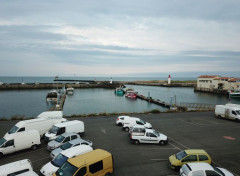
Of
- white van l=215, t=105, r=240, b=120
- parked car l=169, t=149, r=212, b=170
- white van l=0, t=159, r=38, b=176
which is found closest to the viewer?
white van l=0, t=159, r=38, b=176

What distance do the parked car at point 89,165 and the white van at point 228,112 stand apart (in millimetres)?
23268

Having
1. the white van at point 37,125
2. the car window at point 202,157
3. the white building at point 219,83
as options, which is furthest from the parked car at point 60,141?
the white building at point 219,83

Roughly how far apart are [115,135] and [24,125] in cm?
904

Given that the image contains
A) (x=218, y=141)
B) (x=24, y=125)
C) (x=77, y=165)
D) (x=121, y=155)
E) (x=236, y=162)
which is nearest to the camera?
(x=77, y=165)

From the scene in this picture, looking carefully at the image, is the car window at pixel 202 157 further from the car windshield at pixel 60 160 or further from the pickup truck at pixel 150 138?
the car windshield at pixel 60 160

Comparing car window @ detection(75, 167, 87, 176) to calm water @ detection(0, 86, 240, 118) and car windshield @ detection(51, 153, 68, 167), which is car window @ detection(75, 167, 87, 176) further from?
calm water @ detection(0, 86, 240, 118)

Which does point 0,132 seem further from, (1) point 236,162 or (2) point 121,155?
(1) point 236,162

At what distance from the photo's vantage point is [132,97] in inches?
2923

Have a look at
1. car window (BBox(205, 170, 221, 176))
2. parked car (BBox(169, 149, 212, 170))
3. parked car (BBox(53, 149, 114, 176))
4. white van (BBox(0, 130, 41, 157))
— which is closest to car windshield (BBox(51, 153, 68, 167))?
parked car (BBox(53, 149, 114, 176))

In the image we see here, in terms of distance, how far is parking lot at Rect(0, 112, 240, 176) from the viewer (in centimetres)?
1237

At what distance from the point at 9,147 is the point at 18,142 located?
671 millimetres

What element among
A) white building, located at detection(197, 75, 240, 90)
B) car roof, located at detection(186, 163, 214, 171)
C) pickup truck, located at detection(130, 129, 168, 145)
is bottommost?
pickup truck, located at detection(130, 129, 168, 145)

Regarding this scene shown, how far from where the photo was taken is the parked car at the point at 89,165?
8.97 meters

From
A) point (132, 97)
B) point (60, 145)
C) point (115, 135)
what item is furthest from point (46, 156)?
point (132, 97)
